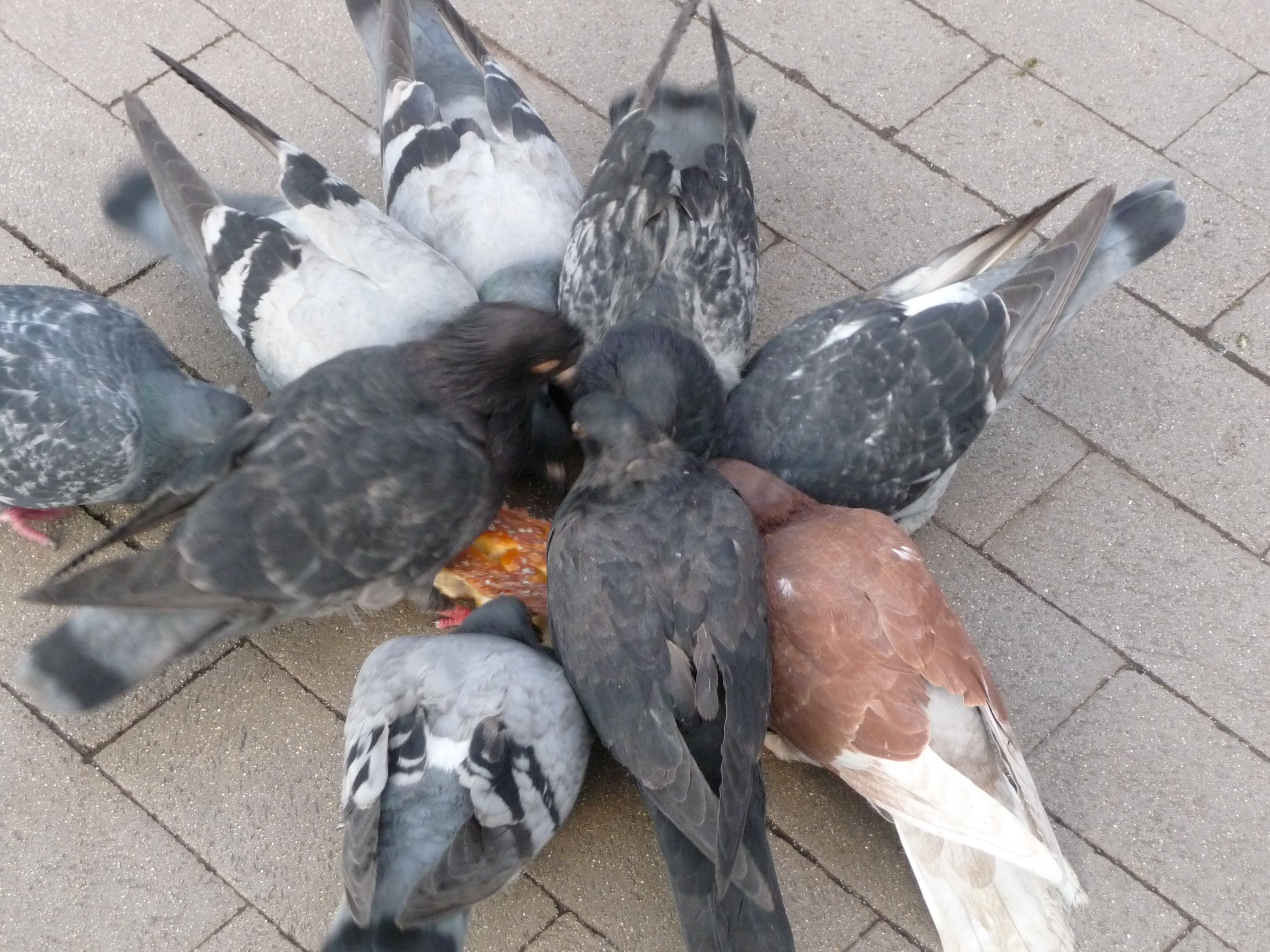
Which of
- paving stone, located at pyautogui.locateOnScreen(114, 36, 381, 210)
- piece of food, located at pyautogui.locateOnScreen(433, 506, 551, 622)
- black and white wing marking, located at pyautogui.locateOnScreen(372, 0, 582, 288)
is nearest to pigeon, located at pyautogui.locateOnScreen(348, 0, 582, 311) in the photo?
black and white wing marking, located at pyautogui.locateOnScreen(372, 0, 582, 288)

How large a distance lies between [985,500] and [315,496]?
2.10 meters

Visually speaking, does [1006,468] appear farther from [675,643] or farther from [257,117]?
[257,117]

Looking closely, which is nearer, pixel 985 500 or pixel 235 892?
pixel 235 892

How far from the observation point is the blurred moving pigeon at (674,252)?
3812mm

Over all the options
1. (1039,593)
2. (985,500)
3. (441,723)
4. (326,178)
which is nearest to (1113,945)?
(1039,593)

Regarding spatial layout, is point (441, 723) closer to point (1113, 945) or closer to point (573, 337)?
point (573, 337)

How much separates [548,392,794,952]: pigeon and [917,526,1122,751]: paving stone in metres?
0.90

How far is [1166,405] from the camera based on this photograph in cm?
446

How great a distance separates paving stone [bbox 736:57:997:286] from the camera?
4809 millimetres

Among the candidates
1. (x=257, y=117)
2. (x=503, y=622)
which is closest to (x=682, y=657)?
(x=503, y=622)

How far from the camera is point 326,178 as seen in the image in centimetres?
426

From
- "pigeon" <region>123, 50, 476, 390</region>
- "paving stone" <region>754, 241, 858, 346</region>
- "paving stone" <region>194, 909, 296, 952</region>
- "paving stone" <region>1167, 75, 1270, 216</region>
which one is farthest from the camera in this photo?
"paving stone" <region>1167, 75, 1270, 216</region>

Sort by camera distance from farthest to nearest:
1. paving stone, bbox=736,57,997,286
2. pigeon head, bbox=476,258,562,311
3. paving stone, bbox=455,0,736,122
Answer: paving stone, bbox=455,0,736,122 < paving stone, bbox=736,57,997,286 < pigeon head, bbox=476,258,562,311

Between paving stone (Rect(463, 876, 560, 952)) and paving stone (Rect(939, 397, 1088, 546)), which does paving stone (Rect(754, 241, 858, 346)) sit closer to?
paving stone (Rect(939, 397, 1088, 546))
